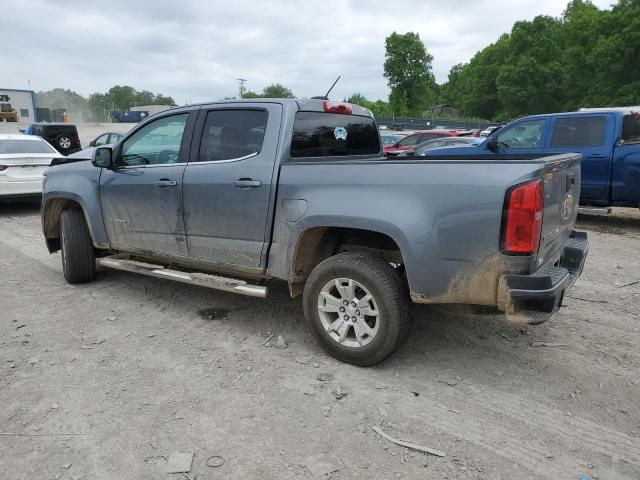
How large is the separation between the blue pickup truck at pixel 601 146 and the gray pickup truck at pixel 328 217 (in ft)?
14.8

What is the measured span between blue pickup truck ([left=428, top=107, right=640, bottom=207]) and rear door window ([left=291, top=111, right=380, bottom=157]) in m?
3.65

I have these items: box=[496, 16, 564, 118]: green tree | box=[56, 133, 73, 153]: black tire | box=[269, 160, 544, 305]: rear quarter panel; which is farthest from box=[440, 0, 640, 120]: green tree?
box=[269, 160, 544, 305]: rear quarter panel

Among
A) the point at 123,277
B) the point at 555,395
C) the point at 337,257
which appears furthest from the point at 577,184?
the point at 123,277

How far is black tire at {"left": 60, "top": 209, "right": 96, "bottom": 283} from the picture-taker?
16.6 feet

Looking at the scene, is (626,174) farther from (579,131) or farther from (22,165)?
(22,165)

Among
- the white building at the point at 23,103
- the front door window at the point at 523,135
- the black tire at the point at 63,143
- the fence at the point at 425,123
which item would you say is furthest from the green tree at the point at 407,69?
the front door window at the point at 523,135

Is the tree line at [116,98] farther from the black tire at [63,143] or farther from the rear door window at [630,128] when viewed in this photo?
the rear door window at [630,128]

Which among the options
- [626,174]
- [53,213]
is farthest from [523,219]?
[626,174]

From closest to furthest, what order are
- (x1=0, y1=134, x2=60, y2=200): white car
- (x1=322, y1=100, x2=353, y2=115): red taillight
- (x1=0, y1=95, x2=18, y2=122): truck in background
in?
1. (x1=322, y1=100, x2=353, y2=115): red taillight
2. (x1=0, y1=134, x2=60, y2=200): white car
3. (x1=0, y1=95, x2=18, y2=122): truck in background

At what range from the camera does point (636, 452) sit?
2.53 metres

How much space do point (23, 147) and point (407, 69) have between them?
65.0m

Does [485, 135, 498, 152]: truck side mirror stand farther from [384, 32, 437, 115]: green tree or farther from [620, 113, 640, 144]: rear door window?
[384, 32, 437, 115]: green tree

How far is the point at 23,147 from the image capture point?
32.0ft

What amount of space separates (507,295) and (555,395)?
0.79 meters
